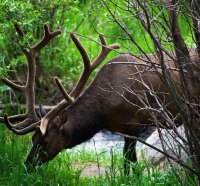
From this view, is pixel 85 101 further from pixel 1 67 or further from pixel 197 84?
pixel 197 84

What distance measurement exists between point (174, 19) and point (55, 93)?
738 centimetres

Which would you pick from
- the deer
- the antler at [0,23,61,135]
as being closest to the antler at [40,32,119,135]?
the deer

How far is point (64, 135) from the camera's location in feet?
26.0

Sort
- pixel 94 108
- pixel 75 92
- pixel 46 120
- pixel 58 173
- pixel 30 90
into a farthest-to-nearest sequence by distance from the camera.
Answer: pixel 94 108 → pixel 30 90 → pixel 75 92 → pixel 46 120 → pixel 58 173

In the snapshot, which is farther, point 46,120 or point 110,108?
point 110,108

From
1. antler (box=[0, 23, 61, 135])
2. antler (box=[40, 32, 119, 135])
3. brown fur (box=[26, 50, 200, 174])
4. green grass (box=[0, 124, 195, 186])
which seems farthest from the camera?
brown fur (box=[26, 50, 200, 174])

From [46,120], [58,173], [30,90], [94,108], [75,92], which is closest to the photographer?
[58,173]

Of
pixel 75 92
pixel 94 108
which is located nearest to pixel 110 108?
pixel 94 108

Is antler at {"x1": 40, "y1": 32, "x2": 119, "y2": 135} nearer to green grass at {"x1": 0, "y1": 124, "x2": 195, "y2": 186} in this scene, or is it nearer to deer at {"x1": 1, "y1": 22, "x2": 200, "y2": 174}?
deer at {"x1": 1, "y1": 22, "x2": 200, "y2": 174}

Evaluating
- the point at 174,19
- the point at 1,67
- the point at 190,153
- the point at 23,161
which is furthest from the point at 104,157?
the point at 174,19

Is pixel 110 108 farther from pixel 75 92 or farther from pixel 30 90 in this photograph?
pixel 30 90

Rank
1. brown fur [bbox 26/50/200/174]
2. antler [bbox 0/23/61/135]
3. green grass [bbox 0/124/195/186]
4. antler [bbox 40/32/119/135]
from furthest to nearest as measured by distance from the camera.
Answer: brown fur [bbox 26/50/200/174]
antler [bbox 0/23/61/135]
antler [bbox 40/32/119/135]
green grass [bbox 0/124/195/186]

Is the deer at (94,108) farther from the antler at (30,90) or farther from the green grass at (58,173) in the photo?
the green grass at (58,173)

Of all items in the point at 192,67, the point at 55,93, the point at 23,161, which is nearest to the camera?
the point at 192,67
